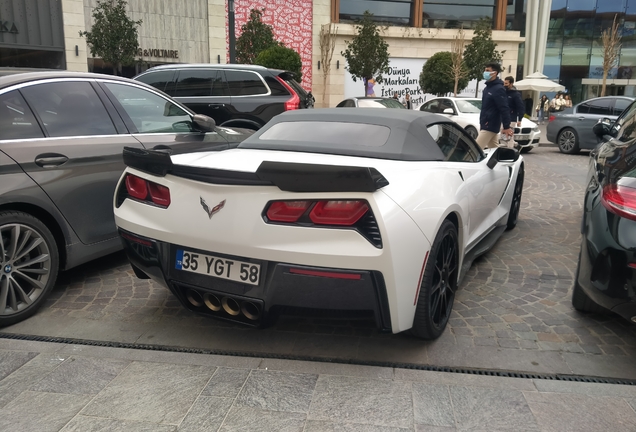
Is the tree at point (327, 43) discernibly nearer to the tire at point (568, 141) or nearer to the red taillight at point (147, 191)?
the tire at point (568, 141)

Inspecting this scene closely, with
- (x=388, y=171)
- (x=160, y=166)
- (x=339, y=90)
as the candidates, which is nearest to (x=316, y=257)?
(x=388, y=171)

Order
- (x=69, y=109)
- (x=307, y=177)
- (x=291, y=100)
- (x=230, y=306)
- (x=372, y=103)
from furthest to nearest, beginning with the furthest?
(x=372, y=103) → (x=291, y=100) → (x=69, y=109) → (x=230, y=306) → (x=307, y=177)

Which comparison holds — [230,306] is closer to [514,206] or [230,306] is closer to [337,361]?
[337,361]

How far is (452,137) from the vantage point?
13.7 ft

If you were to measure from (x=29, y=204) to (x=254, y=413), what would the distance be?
2131 millimetres

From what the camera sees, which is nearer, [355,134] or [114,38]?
[355,134]

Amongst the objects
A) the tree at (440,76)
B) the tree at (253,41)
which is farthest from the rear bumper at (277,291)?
the tree at (440,76)

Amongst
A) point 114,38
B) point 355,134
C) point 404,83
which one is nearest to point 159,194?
point 355,134

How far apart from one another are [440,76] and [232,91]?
64.0ft

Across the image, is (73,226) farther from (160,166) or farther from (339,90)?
(339,90)

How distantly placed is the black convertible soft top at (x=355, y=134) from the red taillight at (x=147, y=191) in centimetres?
87

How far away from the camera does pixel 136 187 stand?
3.21m

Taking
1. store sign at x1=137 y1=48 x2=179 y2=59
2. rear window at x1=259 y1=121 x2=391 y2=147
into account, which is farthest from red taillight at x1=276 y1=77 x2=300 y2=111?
store sign at x1=137 y1=48 x2=179 y2=59

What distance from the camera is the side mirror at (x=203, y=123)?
4891mm
